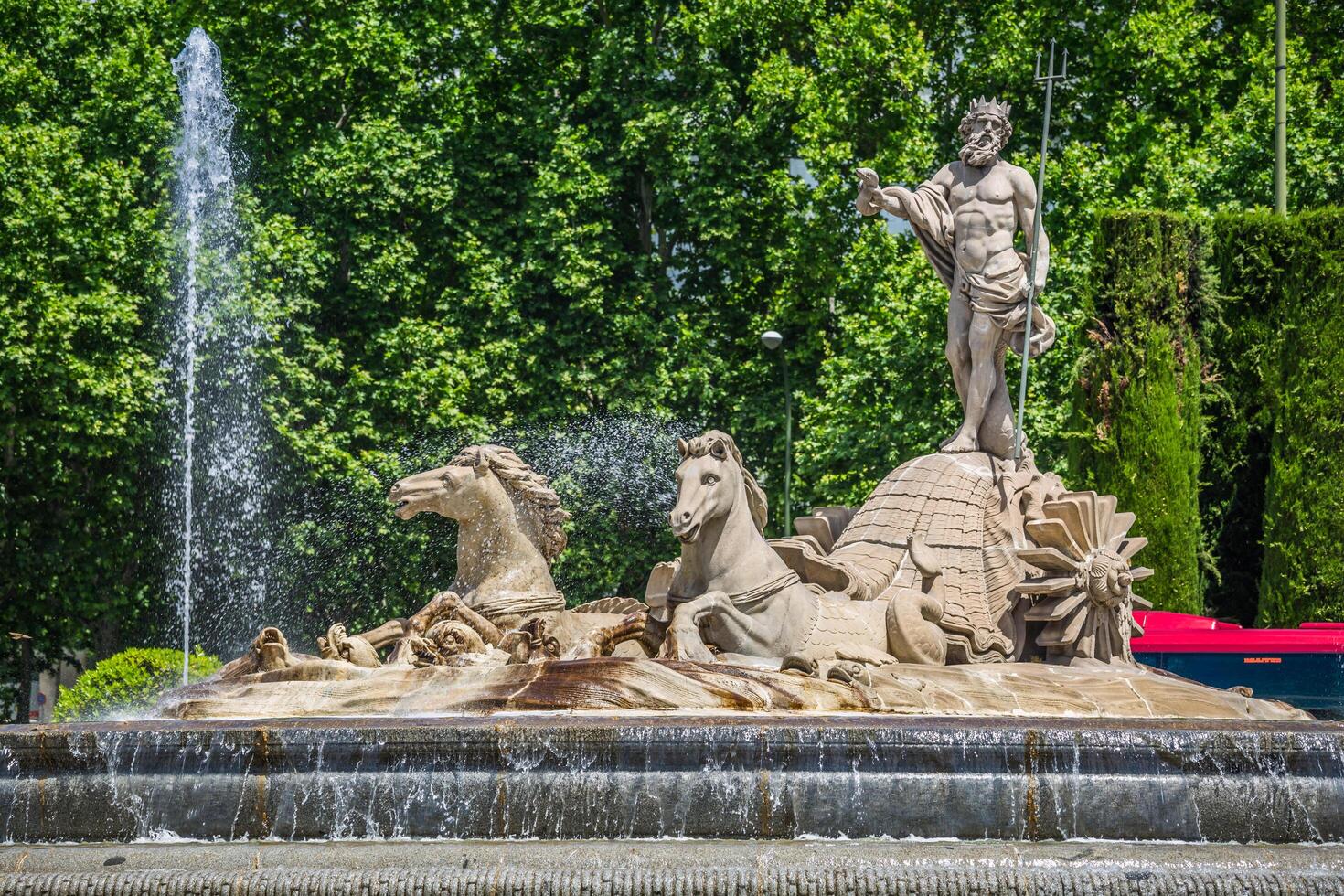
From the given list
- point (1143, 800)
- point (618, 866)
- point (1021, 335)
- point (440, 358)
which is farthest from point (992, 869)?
Answer: point (440, 358)

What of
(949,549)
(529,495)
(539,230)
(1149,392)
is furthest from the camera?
(539,230)

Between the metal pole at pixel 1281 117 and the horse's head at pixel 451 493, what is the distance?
615 inches

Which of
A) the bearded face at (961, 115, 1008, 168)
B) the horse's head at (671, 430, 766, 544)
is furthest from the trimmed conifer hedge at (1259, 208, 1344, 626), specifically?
the horse's head at (671, 430, 766, 544)

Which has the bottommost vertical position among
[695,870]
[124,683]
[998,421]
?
[124,683]

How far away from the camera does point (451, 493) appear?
11742 mm

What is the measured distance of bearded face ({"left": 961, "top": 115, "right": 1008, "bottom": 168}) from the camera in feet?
44.3

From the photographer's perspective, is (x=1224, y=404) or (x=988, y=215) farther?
(x=1224, y=404)

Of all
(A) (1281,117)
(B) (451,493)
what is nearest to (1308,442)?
(A) (1281,117)

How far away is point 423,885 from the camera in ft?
24.0

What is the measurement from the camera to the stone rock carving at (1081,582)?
1187 centimetres

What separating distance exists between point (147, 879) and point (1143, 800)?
4554 mm

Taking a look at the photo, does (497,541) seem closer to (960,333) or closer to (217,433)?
(960,333)

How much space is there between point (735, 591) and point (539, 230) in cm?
1672

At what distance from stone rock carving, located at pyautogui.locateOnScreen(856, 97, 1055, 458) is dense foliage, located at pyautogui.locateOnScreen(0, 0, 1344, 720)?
10.5 m
